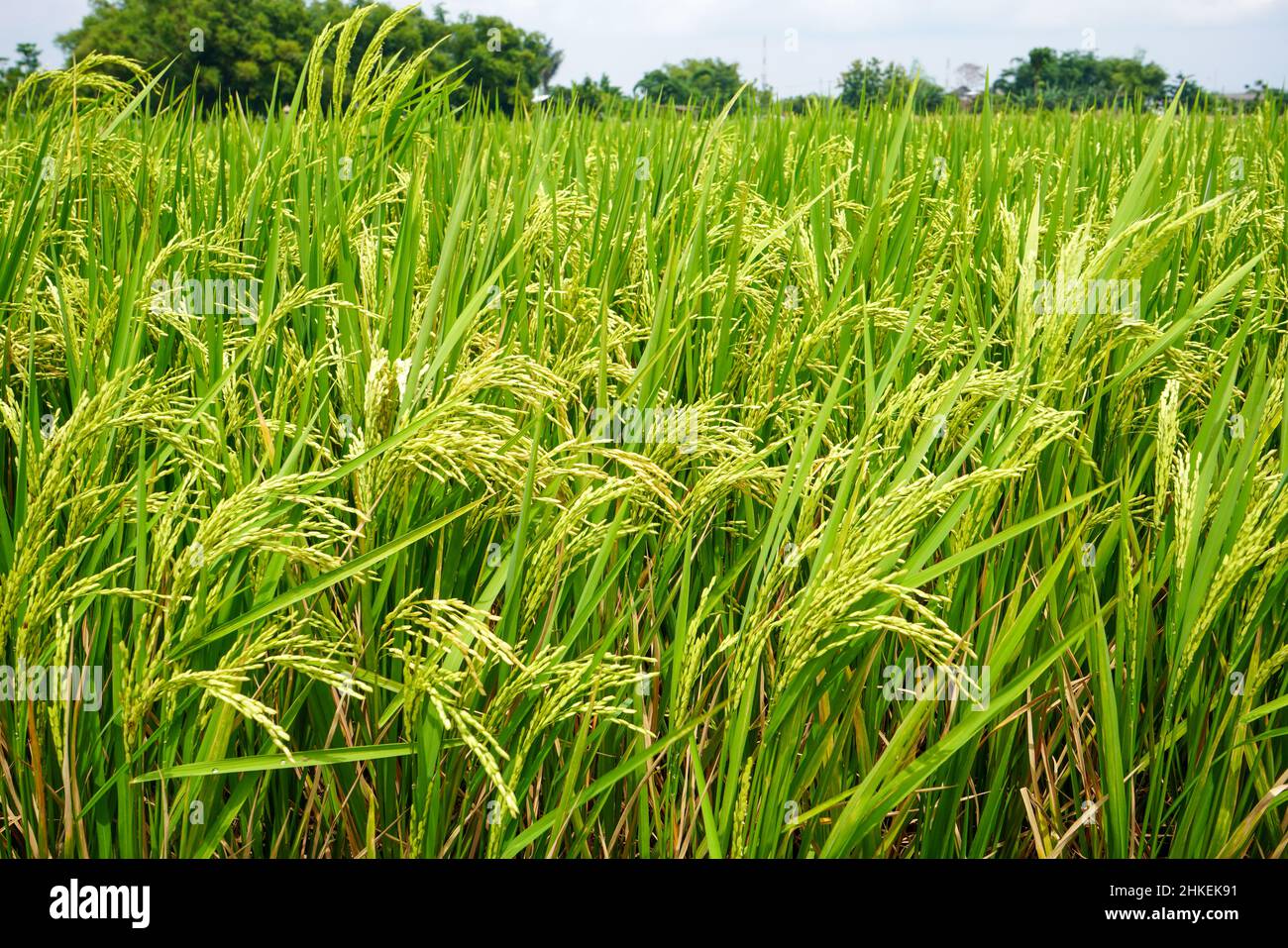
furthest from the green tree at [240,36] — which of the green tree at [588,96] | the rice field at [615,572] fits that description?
the rice field at [615,572]

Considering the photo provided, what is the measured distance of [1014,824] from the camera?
1.43 meters

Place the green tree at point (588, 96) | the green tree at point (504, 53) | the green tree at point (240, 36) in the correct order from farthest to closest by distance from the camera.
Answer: the green tree at point (240, 36) → the green tree at point (504, 53) → the green tree at point (588, 96)

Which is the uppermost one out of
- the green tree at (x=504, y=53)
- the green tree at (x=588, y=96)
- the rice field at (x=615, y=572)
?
the green tree at (x=504, y=53)

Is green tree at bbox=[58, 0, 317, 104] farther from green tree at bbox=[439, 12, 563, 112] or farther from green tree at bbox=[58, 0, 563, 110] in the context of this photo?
green tree at bbox=[439, 12, 563, 112]

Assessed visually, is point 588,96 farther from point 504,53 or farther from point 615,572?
point 504,53

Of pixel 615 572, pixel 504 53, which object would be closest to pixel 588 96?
pixel 615 572

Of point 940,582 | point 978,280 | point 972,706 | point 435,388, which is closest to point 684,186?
point 978,280

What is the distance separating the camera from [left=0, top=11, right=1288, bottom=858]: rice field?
106cm

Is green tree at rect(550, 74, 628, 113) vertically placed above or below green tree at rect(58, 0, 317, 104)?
below

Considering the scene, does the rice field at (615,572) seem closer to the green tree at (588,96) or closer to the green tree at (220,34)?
the green tree at (588,96)

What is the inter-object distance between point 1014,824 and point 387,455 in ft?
3.74

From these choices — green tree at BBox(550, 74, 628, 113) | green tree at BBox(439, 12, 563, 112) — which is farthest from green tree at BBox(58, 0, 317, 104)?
green tree at BBox(550, 74, 628, 113)

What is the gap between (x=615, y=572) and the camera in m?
1.25

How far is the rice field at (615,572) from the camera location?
1063 millimetres
